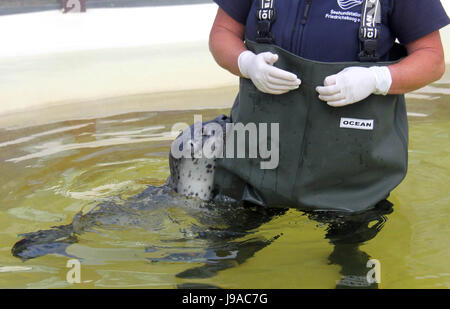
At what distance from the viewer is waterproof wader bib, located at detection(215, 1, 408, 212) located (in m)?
2.17

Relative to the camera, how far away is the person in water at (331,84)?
2096 mm

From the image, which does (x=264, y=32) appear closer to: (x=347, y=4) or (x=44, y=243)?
(x=347, y=4)

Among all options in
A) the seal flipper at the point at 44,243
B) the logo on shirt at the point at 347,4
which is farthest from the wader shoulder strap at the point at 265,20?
the seal flipper at the point at 44,243

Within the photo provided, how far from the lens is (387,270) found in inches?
88.7

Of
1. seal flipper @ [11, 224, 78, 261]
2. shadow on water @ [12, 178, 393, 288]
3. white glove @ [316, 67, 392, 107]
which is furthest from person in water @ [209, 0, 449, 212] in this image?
seal flipper @ [11, 224, 78, 261]

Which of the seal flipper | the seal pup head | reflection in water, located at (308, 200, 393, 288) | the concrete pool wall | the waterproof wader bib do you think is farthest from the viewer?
the concrete pool wall

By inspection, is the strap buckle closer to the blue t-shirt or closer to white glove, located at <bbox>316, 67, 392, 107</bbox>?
the blue t-shirt

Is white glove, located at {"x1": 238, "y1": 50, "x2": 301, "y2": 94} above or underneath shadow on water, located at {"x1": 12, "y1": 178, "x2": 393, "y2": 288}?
above

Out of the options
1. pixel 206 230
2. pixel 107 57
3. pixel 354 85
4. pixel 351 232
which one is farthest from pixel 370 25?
pixel 107 57

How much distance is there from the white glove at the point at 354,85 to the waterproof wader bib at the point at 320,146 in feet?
0.15

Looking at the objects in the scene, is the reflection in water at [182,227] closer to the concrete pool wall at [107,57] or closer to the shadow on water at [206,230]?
the shadow on water at [206,230]

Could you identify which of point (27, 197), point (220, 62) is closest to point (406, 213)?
point (220, 62)

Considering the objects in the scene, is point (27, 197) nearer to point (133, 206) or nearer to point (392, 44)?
point (133, 206)

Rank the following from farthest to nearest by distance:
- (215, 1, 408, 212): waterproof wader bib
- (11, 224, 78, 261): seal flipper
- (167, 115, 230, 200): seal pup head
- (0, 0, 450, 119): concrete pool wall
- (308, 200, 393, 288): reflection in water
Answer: (0, 0, 450, 119): concrete pool wall, (167, 115, 230, 200): seal pup head, (11, 224, 78, 261): seal flipper, (308, 200, 393, 288): reflection in water, (215, 1, 408, 212): waterproof wader bib
